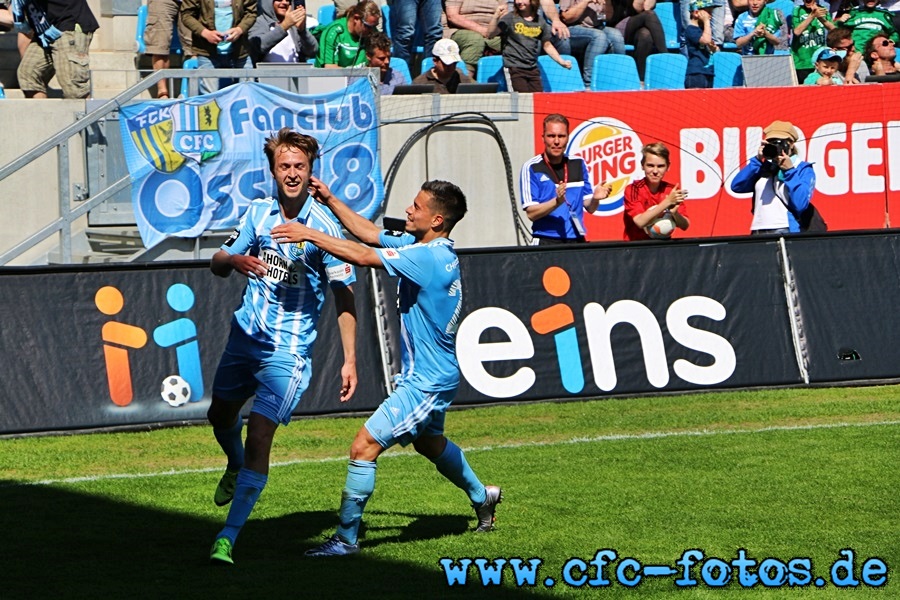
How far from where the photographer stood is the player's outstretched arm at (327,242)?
23.5 feet

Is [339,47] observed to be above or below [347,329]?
above

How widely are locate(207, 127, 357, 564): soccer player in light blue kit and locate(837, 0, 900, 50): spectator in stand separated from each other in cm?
1431

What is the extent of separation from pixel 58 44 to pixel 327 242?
401 inches

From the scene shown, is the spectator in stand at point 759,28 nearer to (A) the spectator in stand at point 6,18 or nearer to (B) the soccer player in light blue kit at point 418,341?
(A) the spectator in stand at point 6,18

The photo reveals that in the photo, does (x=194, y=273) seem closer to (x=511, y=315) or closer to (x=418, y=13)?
(x=511, y=315)

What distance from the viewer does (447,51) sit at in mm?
17156

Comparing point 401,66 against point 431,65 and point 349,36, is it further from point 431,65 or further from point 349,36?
point 349,36

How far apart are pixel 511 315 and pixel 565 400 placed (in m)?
0.94

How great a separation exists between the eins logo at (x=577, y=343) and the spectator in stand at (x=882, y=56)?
6.99 m

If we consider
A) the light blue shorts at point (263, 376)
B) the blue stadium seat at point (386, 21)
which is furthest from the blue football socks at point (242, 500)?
the blue stadium seat at point (386, 21)

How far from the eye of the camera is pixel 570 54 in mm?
18922

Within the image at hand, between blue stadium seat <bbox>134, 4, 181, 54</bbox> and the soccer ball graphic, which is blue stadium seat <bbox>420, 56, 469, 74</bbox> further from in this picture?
the soccer ball graphic

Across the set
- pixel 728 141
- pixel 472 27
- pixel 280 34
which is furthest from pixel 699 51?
pixel 280 34

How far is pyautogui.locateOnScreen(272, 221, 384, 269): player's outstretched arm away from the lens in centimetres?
717
